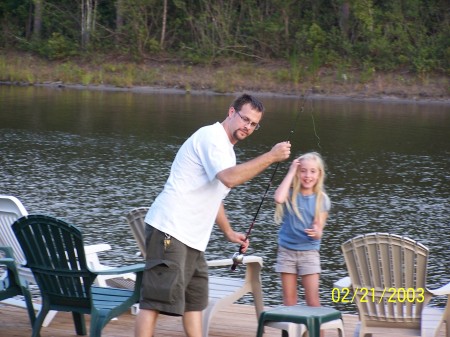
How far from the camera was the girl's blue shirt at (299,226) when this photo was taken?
6.26m

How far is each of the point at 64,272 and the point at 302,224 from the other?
1.49 m

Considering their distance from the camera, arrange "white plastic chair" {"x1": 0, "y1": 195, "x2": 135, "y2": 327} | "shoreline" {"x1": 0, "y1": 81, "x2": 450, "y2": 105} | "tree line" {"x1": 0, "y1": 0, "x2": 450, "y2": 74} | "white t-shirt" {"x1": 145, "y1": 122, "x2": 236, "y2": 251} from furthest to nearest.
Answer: "tree line" {"x1": 0, "y1": 0, "x2": 450, "y2": 74} < "shoreline" {"x1": 0, "y1": 81, "x2": 450, "y2": 105} < "white plastic chair" {"x1": 0, "y1": 195, "x2": 135, "y2": 327} < "white t-shirt" {"x1": 145, "y1": 122, "x2": 236, "y2": 251}

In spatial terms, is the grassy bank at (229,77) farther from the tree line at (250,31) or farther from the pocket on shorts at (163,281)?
the pocket on shorts at (163,281)

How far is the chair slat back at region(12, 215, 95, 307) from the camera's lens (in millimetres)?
5594

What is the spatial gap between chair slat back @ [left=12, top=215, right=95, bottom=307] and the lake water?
6.11 feet

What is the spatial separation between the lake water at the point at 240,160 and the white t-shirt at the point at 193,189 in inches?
67.4

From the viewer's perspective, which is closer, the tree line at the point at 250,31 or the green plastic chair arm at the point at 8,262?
the green plastic chair arm at the point at 8,262

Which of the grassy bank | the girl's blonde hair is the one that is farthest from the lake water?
the grassy bank

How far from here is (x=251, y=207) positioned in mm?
13477

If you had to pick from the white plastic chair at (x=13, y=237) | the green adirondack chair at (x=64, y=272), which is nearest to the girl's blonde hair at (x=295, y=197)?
the green adirondack chair at (x=64, y=272)

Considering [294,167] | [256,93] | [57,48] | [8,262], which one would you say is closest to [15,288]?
[8,262]
